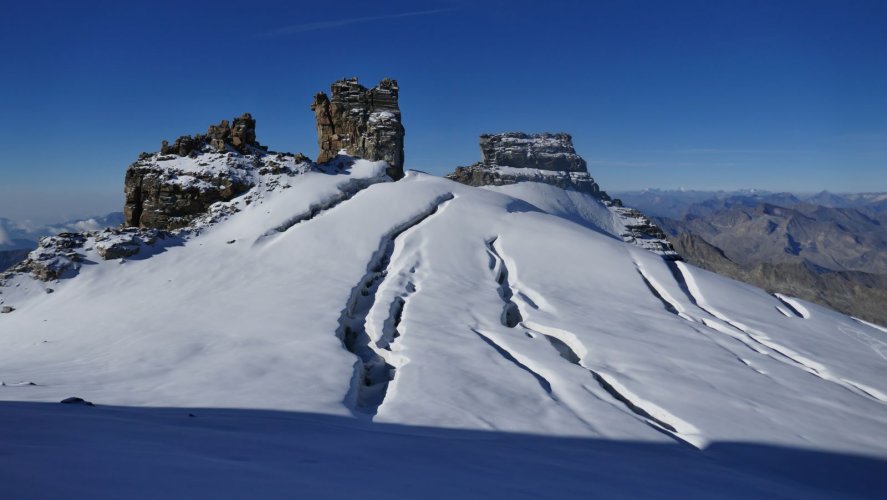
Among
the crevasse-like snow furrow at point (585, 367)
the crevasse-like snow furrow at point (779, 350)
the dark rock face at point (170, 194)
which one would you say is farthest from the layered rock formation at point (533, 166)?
the crevasse-like snow furrow at point (585, 367)

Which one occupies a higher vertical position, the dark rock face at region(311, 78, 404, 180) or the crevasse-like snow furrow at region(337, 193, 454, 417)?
the dark rock face at region(311, 78, 404, 180)

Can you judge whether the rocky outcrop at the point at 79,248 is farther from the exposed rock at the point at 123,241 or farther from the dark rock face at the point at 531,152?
the dark rock face at the point at 531,152

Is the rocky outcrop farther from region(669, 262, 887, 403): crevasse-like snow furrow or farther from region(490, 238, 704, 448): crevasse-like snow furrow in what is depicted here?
region(669, 262, 887, 403): crevasse-like snow furrow

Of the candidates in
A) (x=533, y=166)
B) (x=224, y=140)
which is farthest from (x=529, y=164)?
(x=224, y=140)

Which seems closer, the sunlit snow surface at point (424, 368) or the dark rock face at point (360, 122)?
the sunlit snow surface at point (424, 368)

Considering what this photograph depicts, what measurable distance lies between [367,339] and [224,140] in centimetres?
2532

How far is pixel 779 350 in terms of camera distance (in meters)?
19.0

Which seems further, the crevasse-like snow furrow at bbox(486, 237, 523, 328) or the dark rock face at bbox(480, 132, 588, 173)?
the dark rock face at bbox(480, 132, 588, 173)

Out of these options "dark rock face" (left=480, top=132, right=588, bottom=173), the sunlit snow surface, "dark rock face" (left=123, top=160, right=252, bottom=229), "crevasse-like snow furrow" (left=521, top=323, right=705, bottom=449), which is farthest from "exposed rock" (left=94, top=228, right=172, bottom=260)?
"dark rock face" (left=480, top=132, right=588, bottom=173)

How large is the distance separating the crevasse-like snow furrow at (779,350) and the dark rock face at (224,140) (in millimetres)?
30218

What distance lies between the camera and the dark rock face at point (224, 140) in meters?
34.2

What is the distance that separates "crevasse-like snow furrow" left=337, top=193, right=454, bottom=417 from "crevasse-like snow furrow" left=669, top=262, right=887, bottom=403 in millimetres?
14022

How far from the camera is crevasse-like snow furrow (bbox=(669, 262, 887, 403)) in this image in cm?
1638

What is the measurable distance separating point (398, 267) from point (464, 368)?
10743 millimetres
